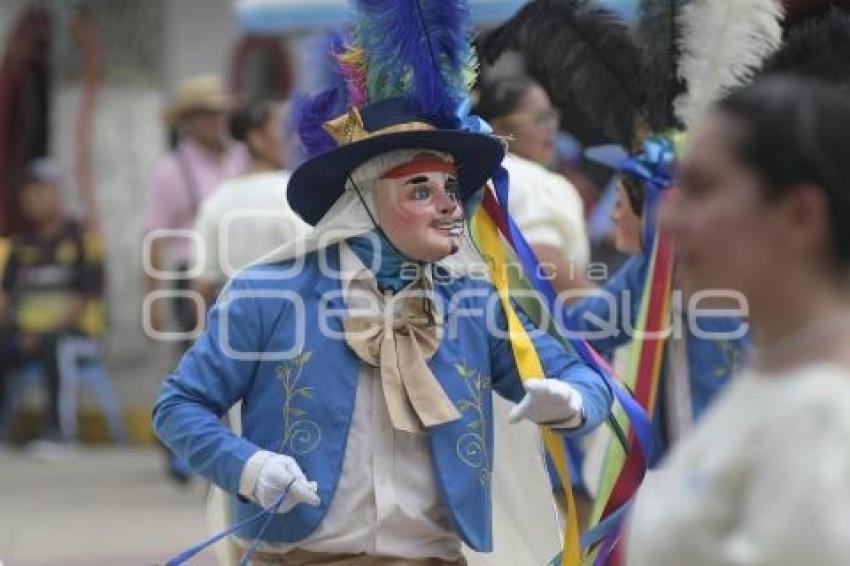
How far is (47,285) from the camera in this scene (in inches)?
434

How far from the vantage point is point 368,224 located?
446cm

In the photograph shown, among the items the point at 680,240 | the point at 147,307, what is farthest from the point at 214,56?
the point at 680,240

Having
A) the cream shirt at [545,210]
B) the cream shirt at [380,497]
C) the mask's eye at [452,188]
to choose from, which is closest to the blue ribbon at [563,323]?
the mask's eye at [452,188]

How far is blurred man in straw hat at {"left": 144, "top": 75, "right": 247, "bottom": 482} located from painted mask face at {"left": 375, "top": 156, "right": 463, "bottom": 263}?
14.7 feet

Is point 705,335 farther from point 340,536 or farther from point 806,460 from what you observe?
point 806,460

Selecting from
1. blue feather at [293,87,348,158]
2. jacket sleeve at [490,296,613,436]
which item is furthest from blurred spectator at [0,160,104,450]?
jacket sleeve at [490,296,613,436]

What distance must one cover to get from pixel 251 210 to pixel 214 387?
316cm

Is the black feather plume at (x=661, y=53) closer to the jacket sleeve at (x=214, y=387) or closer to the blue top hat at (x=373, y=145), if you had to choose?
the blue top hat at (x=373, y=145)

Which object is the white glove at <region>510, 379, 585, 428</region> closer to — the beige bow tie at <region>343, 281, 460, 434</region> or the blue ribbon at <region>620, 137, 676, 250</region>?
the beige bow tie at <region>343, 281, 460, 434</region>

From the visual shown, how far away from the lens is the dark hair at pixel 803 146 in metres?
2.36

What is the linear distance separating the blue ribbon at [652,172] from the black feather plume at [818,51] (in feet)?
2.19

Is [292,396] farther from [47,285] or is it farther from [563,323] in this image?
[47,285]

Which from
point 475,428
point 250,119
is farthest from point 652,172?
point 250,119

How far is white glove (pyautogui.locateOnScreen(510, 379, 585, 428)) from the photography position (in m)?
3.98
